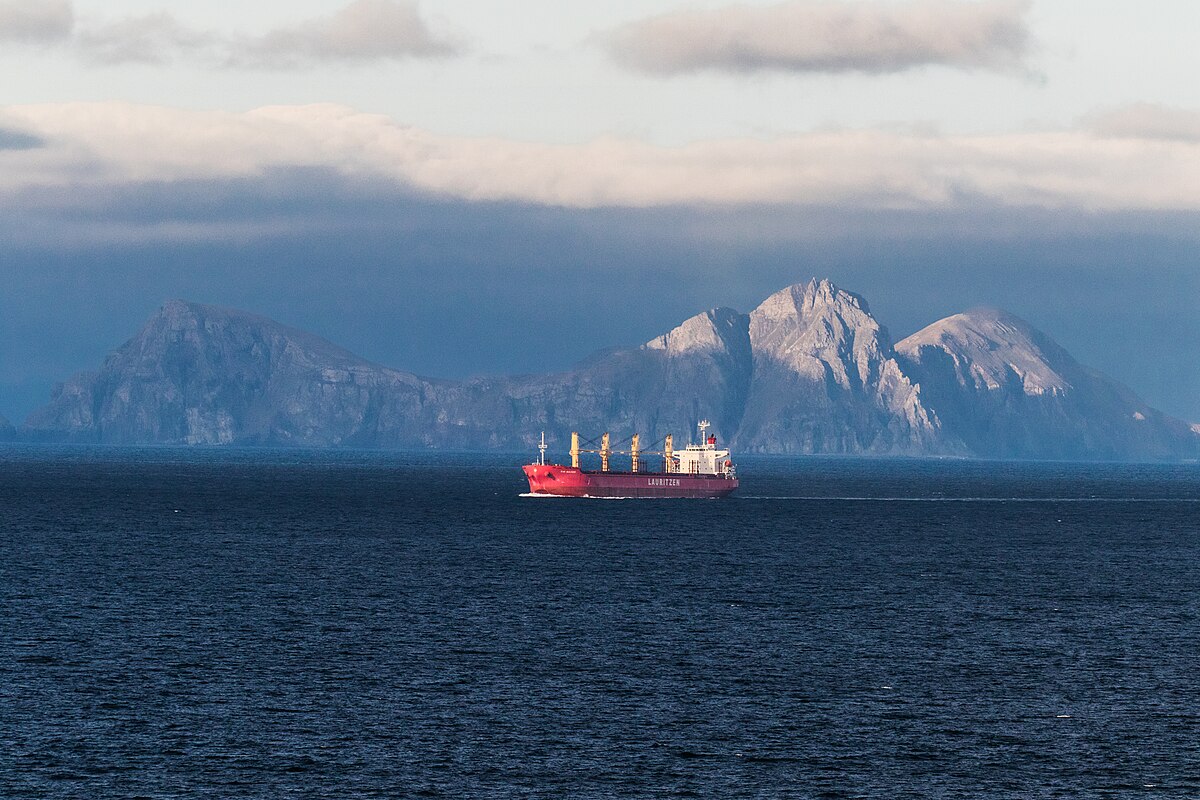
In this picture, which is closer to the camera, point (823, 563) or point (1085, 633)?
point (1085, 633)

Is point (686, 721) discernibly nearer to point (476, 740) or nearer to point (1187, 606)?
point (476, 740)

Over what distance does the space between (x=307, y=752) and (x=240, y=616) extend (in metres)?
40.7

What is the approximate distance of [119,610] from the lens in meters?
104

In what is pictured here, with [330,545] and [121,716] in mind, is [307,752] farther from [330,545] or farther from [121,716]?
[330,545]

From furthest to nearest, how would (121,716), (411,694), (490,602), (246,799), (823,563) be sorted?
(823,563)
(490,602)
(411,694)
(121,716)
(246,799)

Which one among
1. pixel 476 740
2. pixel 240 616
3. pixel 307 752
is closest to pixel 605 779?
pixel 476 740

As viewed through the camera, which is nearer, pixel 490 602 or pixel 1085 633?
pixel 1085 633

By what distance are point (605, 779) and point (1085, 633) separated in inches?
1950

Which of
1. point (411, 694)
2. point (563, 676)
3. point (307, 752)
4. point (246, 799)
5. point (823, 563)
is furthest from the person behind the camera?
point (823, 563)

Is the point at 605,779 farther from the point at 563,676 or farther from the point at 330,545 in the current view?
the point at 330,545

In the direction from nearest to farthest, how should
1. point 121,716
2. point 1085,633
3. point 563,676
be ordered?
point 121,716, point 563,676, point 1085,633

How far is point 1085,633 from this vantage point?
98.2m

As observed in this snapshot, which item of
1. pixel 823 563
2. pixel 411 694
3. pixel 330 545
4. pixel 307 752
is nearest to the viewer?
pixel 307 752

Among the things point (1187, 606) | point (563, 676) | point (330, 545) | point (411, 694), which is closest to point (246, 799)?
point (411, 694)
